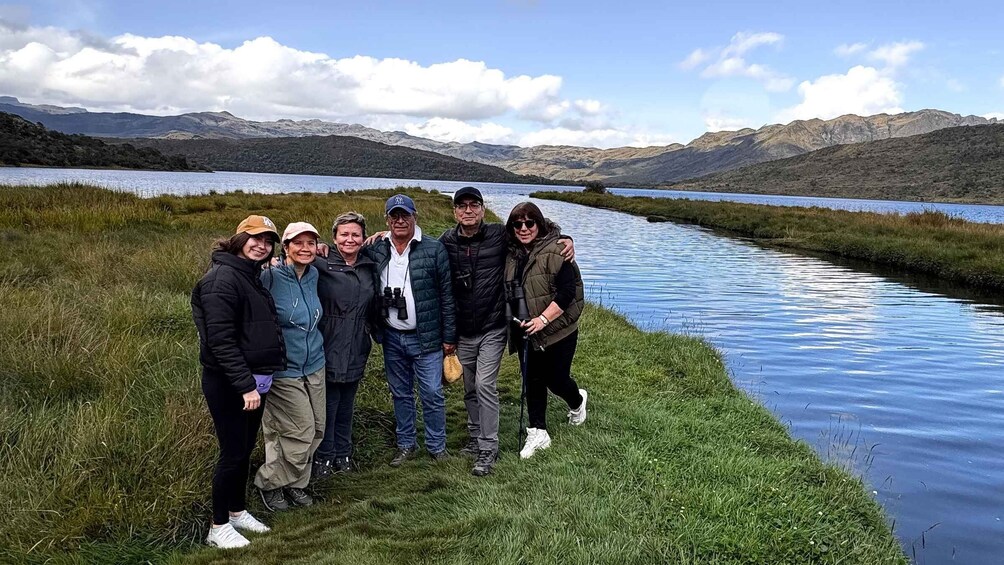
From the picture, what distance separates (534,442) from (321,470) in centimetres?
186

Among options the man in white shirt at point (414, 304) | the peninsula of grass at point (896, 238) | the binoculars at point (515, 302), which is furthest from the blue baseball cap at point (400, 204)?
the peninsula of grass at point (896, 238)

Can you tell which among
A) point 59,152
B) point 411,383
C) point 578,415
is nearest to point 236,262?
point 411,383

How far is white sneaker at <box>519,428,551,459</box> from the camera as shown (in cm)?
536

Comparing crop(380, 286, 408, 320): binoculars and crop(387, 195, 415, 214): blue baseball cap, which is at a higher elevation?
crop(387, 195, 415, 214): blue baseball cap

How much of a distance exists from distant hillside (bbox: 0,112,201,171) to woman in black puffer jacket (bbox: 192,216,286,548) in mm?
77381

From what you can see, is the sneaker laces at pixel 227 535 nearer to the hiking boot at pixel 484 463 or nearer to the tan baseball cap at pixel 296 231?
the hiking boot at pixel 484 463

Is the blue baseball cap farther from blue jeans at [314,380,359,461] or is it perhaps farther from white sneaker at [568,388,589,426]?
white sneaker at [568,388,589,426]

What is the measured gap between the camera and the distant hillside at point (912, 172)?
123m

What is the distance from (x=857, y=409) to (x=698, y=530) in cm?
574

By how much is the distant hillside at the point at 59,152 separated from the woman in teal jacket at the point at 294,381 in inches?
3035

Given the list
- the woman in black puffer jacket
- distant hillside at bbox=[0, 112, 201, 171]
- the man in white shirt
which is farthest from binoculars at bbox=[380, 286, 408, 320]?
distant hillside at bbox=[0, 112, 201, 171]

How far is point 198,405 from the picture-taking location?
16.6ft

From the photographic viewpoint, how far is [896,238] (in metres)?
27.4

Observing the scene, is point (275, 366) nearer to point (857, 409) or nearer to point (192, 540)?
point (192, 540)
